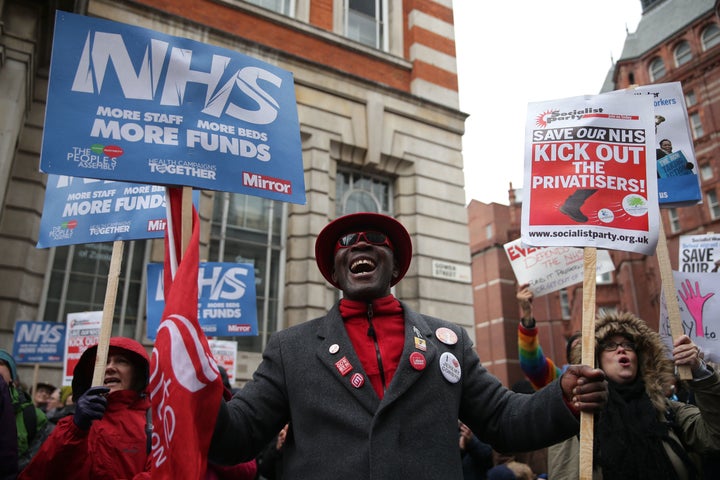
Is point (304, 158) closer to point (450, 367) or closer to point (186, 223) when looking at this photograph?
point (186, 223)

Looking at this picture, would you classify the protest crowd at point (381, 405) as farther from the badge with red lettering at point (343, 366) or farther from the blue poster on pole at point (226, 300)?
the blue poster on pole at point (226, 300)

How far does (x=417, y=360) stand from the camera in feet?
6.84

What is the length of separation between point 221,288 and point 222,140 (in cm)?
432

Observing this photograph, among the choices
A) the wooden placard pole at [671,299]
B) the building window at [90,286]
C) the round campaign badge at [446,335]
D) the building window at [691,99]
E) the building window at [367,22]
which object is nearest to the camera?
the round campaign badge at [446,335]

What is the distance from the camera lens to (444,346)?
2244 mm

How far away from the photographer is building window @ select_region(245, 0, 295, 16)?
11.4 meters

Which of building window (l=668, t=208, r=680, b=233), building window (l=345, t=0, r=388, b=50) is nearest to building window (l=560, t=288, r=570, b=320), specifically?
building window (l=668, t=208, r=680, b=233)

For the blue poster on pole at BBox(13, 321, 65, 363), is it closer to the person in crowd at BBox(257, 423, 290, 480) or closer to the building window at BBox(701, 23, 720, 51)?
the person in crowd at BBox(257, 423, 290, 480)

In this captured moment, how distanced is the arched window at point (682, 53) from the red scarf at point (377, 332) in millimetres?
42971

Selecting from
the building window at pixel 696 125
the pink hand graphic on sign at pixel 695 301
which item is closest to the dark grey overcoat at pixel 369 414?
the pink hand graphic on sign at pixel 695 301

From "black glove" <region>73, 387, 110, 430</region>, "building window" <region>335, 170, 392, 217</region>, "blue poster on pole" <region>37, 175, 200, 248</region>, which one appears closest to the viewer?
"black glove" <region>73, 387, 110, 430</region>

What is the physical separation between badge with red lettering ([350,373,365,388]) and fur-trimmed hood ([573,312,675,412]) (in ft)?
6.28

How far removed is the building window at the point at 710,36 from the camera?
34916 mm

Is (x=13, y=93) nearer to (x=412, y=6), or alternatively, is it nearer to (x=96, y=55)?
(x=96, y=55)
